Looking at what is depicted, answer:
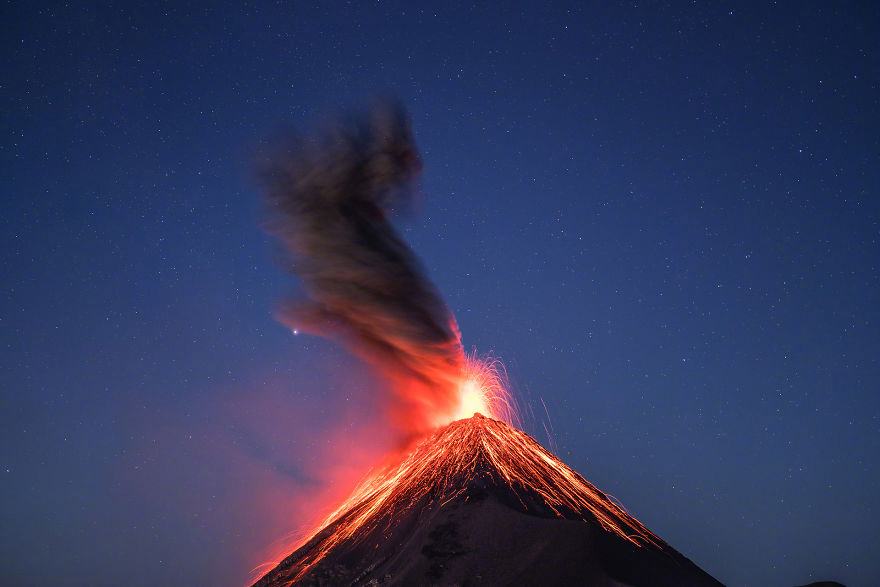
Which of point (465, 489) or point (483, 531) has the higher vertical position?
point (465, 489)

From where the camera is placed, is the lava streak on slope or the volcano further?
the lava streak on slope

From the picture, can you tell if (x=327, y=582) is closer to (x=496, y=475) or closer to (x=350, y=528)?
(x=350, y=528)

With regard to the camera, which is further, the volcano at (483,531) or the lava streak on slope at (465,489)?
the lava streak on slope at (465,489)

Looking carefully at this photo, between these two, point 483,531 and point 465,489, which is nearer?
point 483,531

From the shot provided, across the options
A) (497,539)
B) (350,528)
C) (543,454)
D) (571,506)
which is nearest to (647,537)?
(571,506)
